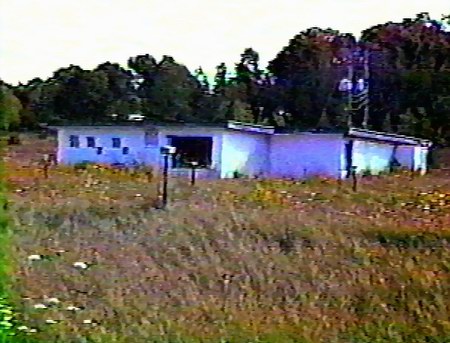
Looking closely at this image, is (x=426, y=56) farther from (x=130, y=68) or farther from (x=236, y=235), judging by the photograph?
(x=236, y=235)

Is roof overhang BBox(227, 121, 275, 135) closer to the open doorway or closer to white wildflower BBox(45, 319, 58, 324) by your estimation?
the open doorway

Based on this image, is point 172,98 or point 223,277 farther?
point 172,98

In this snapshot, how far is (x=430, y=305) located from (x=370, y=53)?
73.3 feet

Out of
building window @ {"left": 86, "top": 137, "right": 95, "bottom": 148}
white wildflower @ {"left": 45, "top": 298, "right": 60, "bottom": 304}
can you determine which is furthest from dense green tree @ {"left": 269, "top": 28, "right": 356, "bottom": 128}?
white wildflower @ {"left": 45, "top": 298, "right": 60, "bottom": 304}

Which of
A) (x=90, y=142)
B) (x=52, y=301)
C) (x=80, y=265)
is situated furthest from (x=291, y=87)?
(x=52, y=301)

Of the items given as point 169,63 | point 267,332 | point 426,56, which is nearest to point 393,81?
point 426,56

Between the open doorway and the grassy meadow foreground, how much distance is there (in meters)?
7.59

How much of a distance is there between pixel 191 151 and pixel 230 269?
45.1ft

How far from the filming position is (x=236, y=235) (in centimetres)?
807

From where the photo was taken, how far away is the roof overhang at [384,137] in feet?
64.5

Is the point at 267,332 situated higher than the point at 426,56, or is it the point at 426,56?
the point at 426,56

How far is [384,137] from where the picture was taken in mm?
21219

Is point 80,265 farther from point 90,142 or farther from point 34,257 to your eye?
point 90,142

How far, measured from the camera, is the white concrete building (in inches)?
754
